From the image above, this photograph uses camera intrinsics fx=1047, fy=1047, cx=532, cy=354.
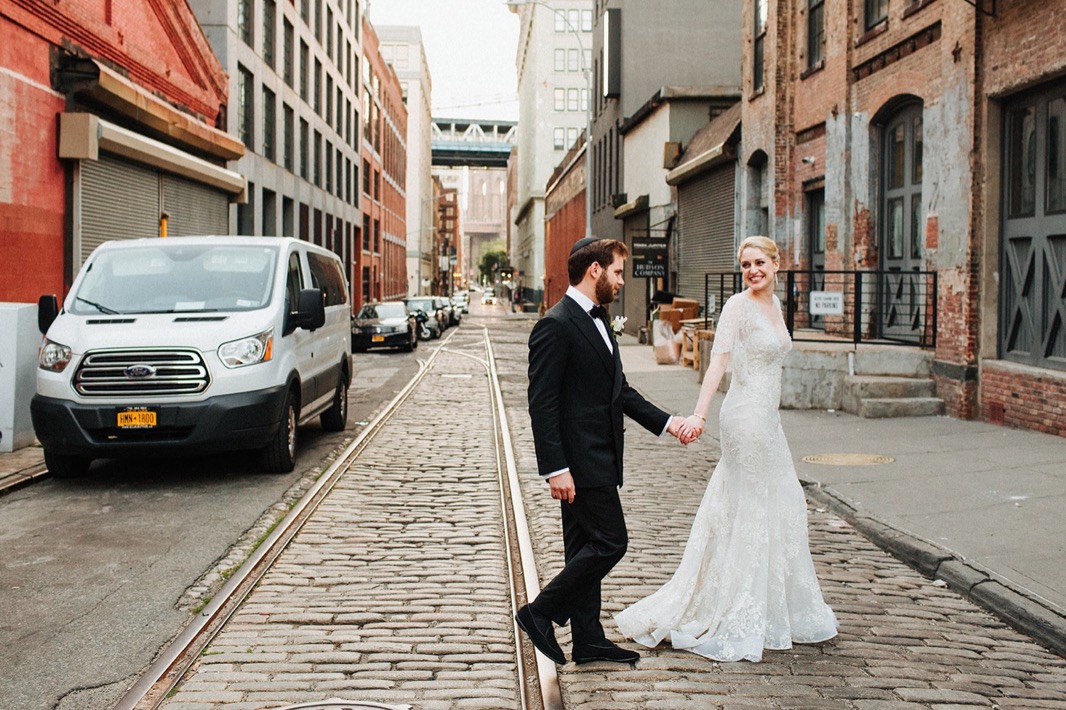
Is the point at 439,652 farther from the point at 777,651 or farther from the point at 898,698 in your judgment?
the point at 898,698

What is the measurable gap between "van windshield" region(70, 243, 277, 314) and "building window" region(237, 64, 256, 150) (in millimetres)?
19410

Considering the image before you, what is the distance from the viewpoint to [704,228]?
1056 inches

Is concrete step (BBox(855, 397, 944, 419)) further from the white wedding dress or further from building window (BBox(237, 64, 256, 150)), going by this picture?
building window (BBox(237, 64, 256, 150))

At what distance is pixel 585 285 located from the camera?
14.6 ft

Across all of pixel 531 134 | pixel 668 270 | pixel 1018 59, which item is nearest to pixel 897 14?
pixel 1018 59

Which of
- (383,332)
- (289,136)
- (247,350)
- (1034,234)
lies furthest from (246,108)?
(1034,234)

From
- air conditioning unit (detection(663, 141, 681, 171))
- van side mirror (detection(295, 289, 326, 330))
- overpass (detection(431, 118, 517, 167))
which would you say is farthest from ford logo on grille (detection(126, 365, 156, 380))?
overpass (detection(431, 118, 517, 167))

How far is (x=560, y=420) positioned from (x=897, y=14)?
12655 millimetres

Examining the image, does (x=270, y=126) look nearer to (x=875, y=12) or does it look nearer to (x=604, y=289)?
(x=875, y=12)

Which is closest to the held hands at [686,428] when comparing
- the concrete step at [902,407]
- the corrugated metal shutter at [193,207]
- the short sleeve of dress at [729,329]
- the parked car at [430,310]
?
the short sleeve of dress at [729,329]

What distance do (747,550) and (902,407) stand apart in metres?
8.82

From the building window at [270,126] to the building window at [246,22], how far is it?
2474 mm

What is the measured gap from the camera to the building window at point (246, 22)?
28.6 meters

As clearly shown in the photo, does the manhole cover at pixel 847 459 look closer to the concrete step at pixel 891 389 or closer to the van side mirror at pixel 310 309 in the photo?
the concrete step at pixel 891 389
